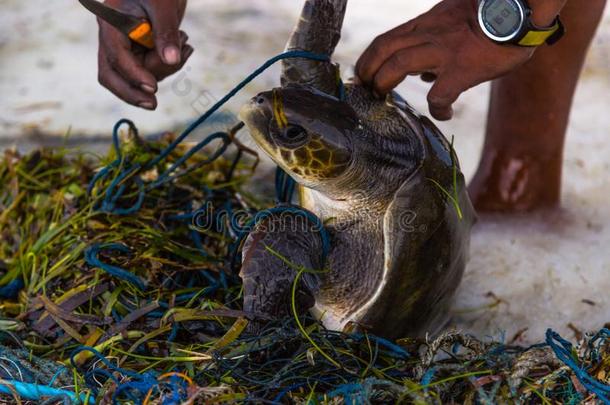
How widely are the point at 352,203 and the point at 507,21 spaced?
14.1 inches

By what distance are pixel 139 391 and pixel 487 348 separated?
0.50 metres

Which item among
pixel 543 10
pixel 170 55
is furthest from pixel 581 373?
pixel 170 55

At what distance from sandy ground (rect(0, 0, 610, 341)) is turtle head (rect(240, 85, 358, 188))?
58 centimetres

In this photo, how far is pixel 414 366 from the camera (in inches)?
43.2

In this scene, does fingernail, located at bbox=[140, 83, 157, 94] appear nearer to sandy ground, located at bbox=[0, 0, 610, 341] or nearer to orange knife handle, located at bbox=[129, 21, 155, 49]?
orange knife handle, located at bbox=[129, 21, 155, 49]

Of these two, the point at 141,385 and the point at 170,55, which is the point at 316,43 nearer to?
the point at 170,55

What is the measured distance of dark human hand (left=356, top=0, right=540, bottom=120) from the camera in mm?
1161

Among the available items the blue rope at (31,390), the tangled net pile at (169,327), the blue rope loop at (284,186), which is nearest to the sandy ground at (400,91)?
the tangled net pile at (169,327)

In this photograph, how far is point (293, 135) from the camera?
1088 millimetres

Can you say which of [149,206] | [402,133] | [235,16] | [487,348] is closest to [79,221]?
[149,206]

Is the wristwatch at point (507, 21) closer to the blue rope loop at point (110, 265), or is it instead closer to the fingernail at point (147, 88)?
the fingernail at point (147, 88)

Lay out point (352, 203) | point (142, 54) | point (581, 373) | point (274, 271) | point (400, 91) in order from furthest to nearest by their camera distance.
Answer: point (400, 91), point (142, 54), point (352, 203), point (274, 271), point (581, 373)

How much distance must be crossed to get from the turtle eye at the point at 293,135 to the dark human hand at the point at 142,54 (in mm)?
282

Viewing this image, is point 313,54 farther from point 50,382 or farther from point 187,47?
point 50,382
